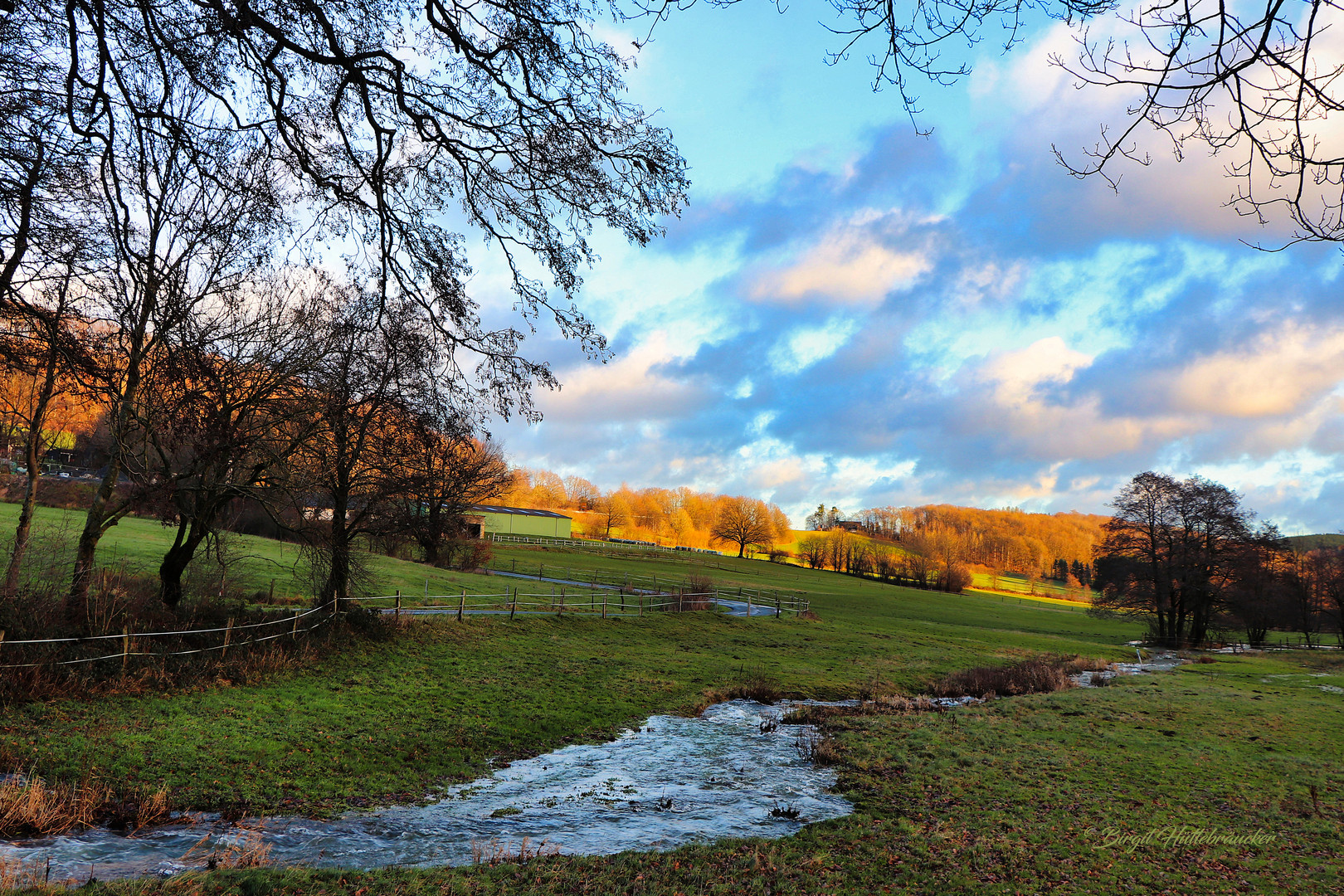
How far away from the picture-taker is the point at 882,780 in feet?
38.7

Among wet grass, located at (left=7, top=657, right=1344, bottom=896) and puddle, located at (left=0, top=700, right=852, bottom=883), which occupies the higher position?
wet grass, located at (left=7, top=657, right=1344, bottom=896)

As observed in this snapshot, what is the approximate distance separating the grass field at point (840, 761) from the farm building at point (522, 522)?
7325 centimetres

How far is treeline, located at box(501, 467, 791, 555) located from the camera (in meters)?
132

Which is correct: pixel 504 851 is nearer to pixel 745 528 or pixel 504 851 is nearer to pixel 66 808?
pixel 66 808

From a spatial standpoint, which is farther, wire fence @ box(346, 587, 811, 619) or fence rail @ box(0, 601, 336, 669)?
wire fence @ box(346, 587, 811, 619)

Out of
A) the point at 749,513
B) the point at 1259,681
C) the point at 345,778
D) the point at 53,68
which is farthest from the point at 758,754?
the point at 749,513

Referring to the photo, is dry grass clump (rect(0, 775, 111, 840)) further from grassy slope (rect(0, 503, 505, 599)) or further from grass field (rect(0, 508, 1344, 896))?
grassy slope (rect(0, 503, 505, 599))

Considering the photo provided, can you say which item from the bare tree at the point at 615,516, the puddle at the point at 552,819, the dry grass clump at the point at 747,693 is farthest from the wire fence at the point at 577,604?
the bare tree at the point at 615,516

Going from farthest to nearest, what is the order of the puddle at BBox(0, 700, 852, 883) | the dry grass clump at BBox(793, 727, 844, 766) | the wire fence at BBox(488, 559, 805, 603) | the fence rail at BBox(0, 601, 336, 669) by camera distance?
the wire fence at BBox(488, 559, 805, 603)
the dry grass clump at BBox(793, 727, 844, 766)
the fence rail at BBox(0, 601, 336, 669)
the puddle at BBox(0, 700, 852, 883)

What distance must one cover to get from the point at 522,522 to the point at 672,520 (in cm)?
6615

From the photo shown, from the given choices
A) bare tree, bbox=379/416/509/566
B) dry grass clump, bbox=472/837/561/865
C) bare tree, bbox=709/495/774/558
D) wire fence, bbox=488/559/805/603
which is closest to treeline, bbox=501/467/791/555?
bare tree, bbox=709/495/774/558

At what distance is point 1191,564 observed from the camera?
49.2 m

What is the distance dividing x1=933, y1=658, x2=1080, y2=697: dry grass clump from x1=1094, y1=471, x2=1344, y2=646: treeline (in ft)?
93.9

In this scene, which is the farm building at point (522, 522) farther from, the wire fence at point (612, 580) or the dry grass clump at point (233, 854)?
the dry grass clump at point (233, 854)
